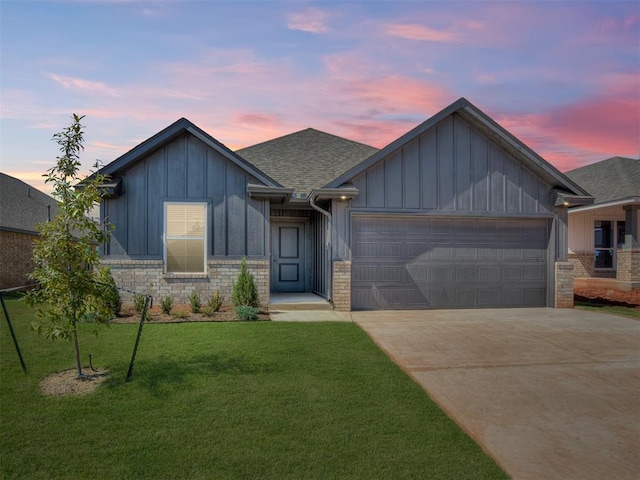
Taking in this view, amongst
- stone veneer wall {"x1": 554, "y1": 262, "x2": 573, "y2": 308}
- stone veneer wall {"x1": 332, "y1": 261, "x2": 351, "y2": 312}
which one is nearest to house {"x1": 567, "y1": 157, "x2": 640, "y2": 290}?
stone veneer wall {"x1": 554, "y1": 262, "x2": 573, "y2": 308}

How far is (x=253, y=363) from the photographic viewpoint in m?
6.42

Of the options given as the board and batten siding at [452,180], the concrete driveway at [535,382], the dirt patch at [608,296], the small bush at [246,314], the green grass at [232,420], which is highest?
the board and batten siding at [452,180]

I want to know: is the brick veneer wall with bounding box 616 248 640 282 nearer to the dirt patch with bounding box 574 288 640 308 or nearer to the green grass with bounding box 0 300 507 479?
the dirt patch with bounding box 574 288 640 308

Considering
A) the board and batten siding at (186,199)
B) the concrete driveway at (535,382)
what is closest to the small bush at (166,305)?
the board and batten siding at (186,199)

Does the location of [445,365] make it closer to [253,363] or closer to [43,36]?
[253,363]

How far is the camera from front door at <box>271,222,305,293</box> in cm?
1507

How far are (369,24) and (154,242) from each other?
799 cm

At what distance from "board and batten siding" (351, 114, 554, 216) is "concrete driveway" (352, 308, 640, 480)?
10.8 ft

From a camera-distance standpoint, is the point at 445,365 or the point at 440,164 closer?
the point at 445,365

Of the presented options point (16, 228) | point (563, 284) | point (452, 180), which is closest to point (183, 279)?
point (452, 180)

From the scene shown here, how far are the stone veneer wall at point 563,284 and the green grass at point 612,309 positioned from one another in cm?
60

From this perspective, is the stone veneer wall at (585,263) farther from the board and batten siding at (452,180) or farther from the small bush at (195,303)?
the small bush at (195,303)

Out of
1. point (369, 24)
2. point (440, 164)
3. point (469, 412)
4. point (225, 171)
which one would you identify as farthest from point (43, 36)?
point (469, 412)

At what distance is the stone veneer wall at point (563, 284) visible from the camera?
1252 centimetres
